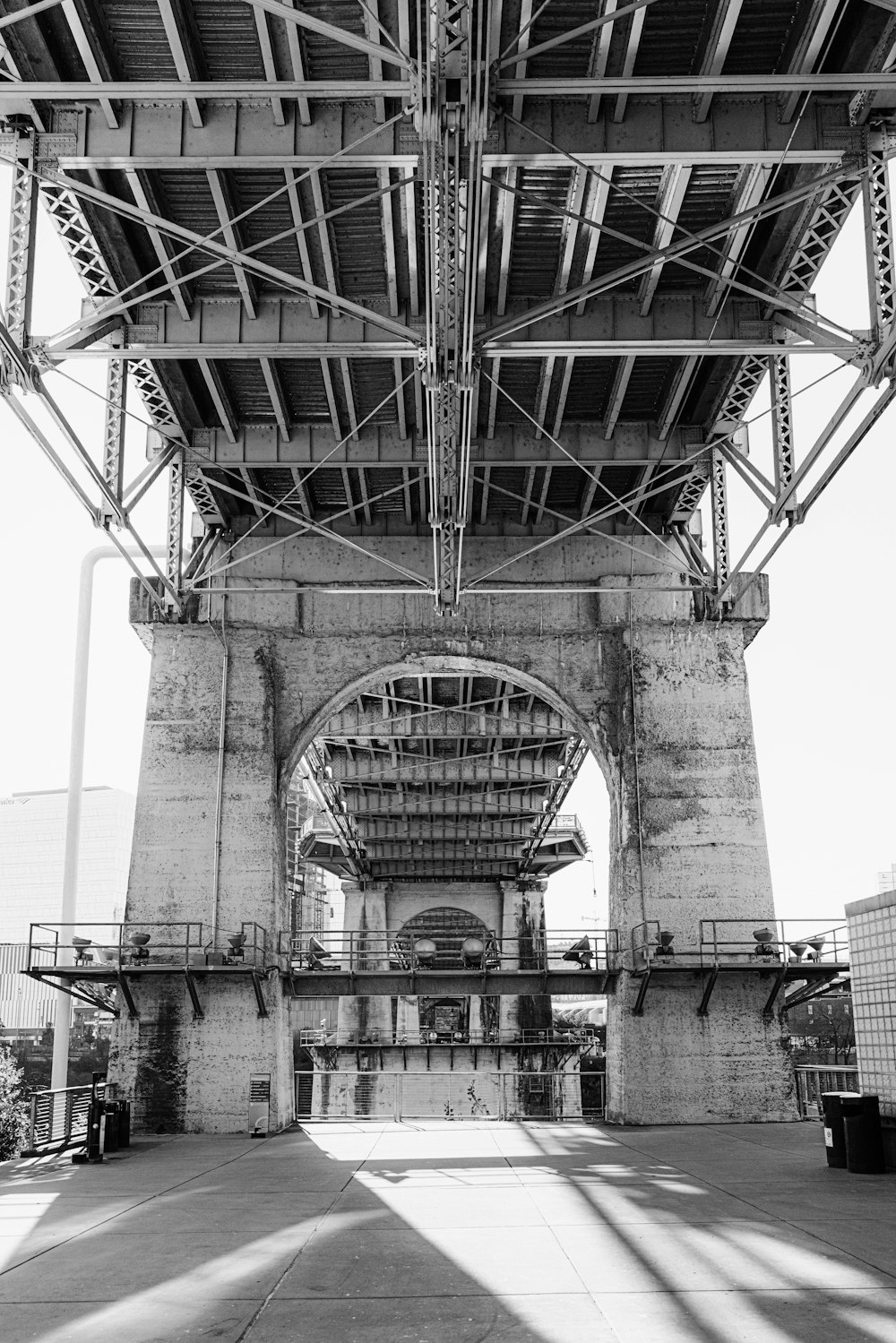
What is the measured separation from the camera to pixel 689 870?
87.7ft

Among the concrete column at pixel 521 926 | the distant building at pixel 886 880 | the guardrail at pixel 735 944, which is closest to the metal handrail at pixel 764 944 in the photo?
the guardrail at pixel 735 944

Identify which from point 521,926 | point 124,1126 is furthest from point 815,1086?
point 521,926

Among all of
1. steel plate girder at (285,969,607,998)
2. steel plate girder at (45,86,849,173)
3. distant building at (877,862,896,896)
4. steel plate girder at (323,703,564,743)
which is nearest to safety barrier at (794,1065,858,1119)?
steel plate girder at (285,969,607,998)

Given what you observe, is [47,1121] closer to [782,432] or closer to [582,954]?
[582,954]

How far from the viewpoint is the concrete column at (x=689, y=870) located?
25766 millimetres

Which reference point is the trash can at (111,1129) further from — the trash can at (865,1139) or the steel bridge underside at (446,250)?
the trash can at (865,1139)

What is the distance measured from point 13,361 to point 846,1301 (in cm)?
1414

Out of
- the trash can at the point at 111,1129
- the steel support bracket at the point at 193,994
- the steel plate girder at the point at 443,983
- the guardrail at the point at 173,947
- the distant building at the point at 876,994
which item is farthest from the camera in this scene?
the steel plate girder at the point at 443,983

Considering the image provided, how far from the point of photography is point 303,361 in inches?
938

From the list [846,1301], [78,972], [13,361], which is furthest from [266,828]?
[846,1301]

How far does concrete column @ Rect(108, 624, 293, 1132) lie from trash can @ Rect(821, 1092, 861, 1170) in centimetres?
1304

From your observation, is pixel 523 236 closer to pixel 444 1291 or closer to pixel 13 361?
pixel 13 361

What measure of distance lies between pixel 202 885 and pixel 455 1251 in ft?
54.2

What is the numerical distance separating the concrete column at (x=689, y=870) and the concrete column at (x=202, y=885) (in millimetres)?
7609
